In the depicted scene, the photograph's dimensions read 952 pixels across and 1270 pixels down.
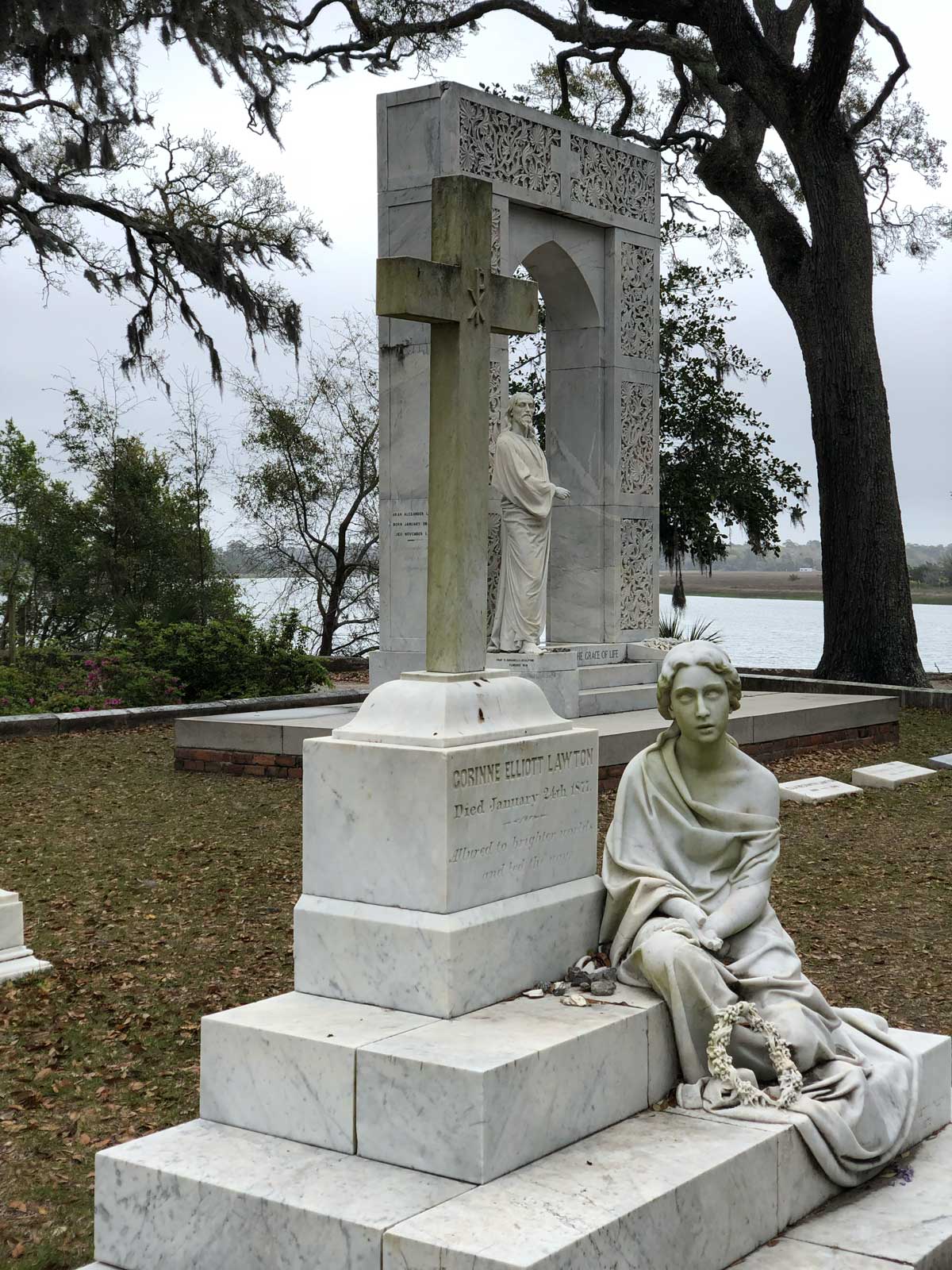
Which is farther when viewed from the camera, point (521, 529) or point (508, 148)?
point (508, 148)

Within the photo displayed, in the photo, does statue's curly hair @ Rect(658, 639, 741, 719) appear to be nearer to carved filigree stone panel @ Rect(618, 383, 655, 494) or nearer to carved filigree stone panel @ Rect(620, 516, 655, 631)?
carved filigree stone panel @ Rect(620, 516, 655, 631)

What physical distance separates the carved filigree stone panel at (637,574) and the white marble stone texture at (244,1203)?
402 inches

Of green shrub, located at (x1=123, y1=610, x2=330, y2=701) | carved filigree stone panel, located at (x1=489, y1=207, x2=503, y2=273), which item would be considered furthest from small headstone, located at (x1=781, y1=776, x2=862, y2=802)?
green shrub, located at (x1=123, y1=610, x2=330, y2=701)

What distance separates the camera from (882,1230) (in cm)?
376

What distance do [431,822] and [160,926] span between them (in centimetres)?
331

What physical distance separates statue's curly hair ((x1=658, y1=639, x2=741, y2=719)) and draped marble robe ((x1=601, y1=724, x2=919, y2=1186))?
14cm

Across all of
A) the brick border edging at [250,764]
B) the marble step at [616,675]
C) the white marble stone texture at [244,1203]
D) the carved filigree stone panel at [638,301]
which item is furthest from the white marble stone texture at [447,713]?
the carved filigree stone panel at [638,301]

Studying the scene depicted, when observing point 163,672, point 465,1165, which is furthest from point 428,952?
point 163,672

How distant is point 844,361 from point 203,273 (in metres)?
7.79

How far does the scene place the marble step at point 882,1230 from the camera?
3584 millimetres

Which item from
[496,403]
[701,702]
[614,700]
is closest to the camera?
[701,702]

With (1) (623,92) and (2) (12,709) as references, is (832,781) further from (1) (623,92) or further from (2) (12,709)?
(1) (623,92)

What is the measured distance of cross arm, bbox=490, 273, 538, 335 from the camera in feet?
15.3

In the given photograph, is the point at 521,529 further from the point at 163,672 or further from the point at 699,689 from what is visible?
the point at 699,689
